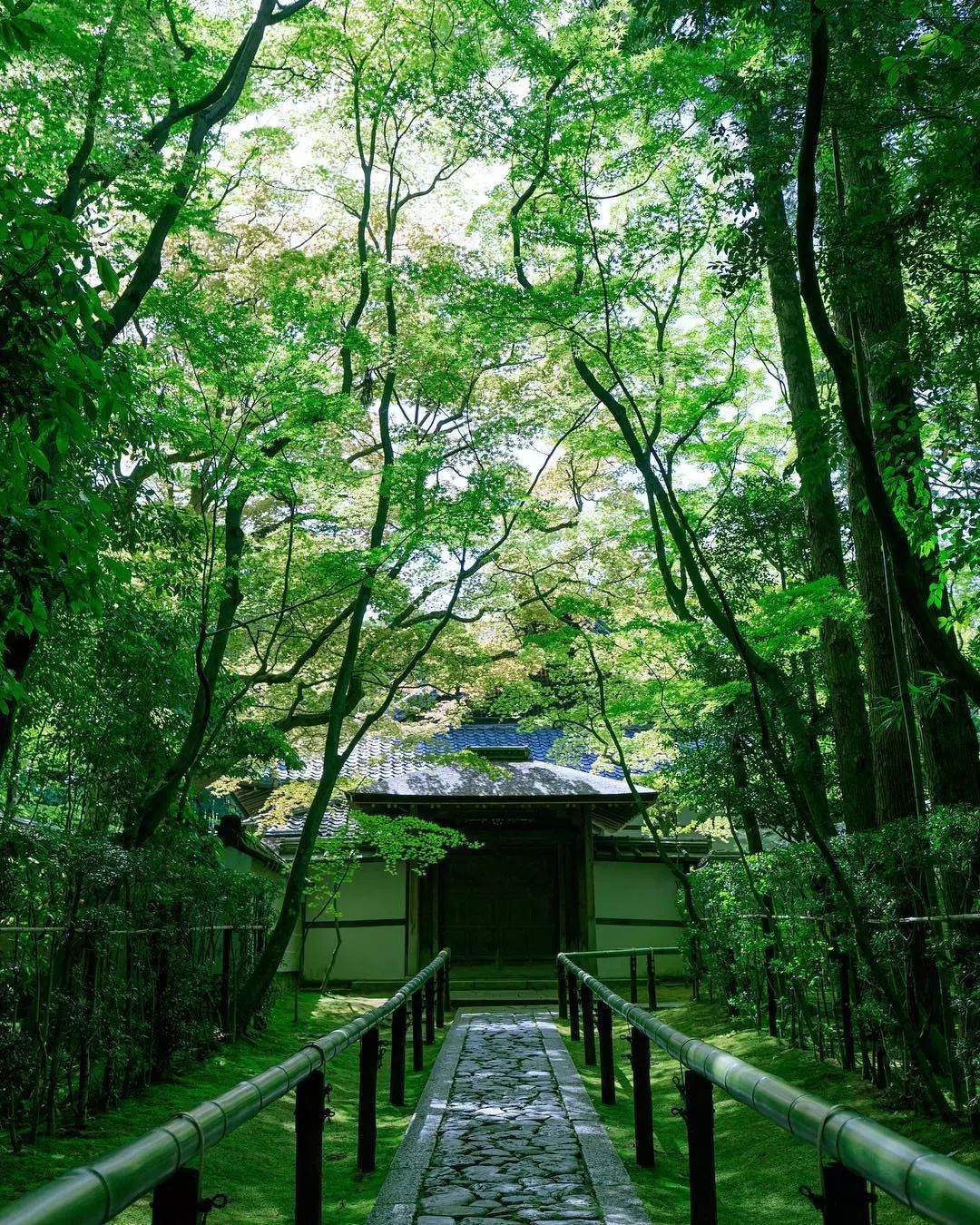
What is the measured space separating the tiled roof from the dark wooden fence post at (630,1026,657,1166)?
10933 millimetres

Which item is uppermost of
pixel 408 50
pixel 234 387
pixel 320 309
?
pixel 408 50

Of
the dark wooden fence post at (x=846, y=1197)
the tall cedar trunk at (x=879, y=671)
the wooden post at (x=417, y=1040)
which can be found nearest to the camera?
the dark wooden fence post at (x=846, y=1197)

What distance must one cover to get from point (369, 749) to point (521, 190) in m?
12.6

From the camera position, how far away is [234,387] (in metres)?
9.34

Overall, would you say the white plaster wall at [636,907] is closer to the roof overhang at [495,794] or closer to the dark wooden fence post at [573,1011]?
the roof overhang at [495,794]

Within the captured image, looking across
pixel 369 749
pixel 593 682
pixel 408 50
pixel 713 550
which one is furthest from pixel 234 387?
pixel 369 749

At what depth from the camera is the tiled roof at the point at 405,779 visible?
58.5 feet

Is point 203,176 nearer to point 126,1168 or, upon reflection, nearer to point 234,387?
point 234,387

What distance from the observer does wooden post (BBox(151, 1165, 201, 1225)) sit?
194cm

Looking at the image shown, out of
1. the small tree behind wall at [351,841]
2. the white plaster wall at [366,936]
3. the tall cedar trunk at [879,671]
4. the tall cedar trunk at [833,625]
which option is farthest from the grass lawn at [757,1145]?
the white plaster wall at [366,936]

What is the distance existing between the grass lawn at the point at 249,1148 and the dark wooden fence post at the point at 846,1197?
338 centimetres

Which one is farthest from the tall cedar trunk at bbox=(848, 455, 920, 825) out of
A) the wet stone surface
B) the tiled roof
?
the tiled roof

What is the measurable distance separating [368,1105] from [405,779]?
13411 mm

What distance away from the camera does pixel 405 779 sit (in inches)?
741
